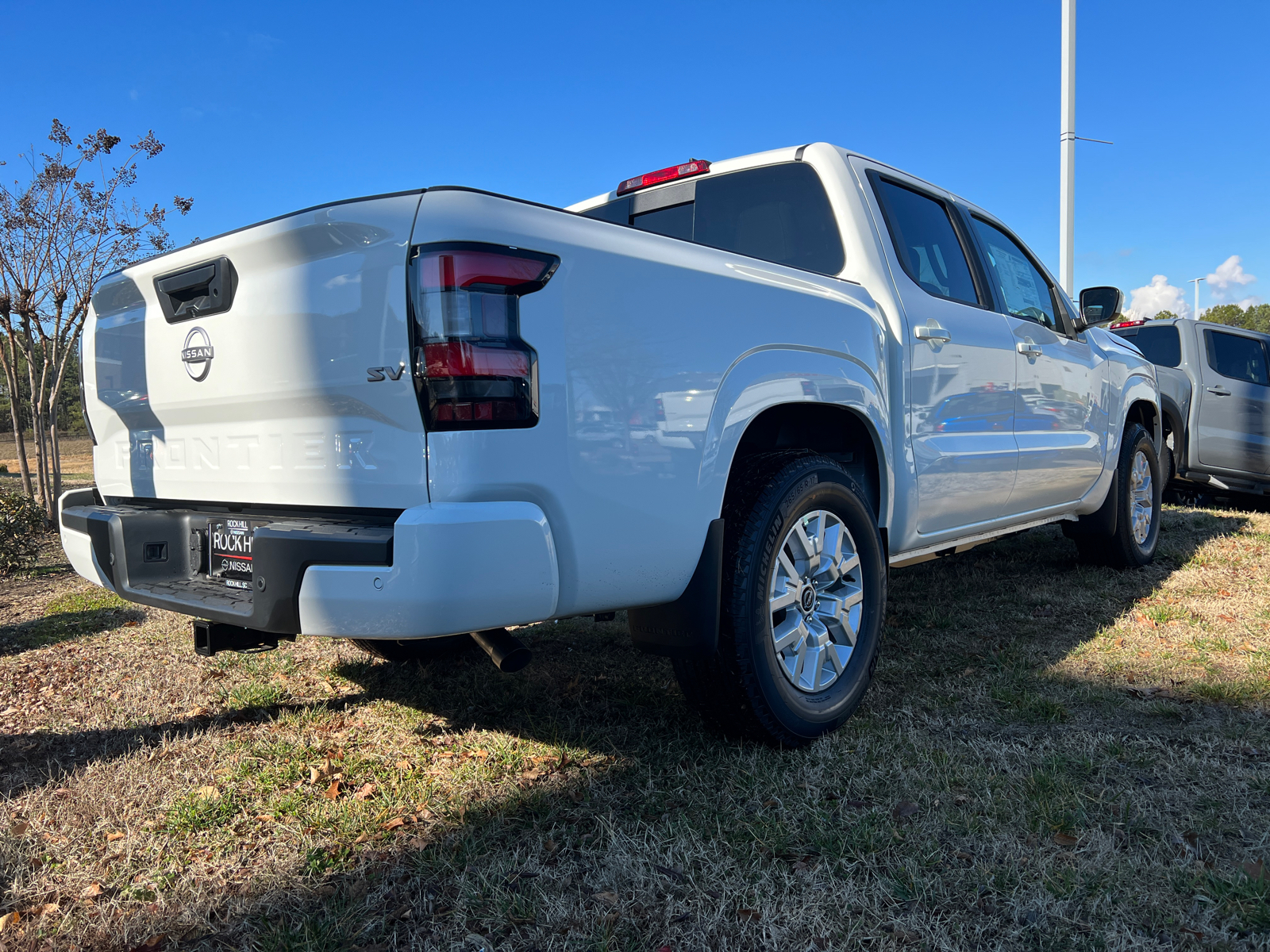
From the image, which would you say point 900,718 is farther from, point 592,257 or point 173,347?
point 173,347

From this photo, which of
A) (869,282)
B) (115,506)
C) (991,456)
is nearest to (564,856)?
(115,506)

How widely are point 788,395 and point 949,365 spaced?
121cm

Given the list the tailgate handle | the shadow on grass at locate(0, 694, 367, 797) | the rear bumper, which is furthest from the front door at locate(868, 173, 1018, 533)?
the shadow on grass at locate(0, 694, 367, 797)

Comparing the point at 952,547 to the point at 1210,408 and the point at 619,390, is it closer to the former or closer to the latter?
the point at 619,390

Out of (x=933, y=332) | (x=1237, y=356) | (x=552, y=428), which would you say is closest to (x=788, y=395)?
(x=552, y=428)

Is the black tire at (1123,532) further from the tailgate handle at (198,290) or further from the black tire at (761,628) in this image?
the tailgate handle at (198,290)

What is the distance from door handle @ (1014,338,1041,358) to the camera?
4215mm

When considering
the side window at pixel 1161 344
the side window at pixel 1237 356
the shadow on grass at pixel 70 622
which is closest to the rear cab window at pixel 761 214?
the shadow on grass at pixel 70 622

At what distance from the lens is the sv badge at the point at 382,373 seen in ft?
6.60

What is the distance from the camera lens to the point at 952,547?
12.9 ft

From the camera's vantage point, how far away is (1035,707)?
321cm

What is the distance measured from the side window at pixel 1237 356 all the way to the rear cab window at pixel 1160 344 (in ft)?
0.84

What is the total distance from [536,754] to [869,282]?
2.11 m

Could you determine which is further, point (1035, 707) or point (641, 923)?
point (1035, 707)
